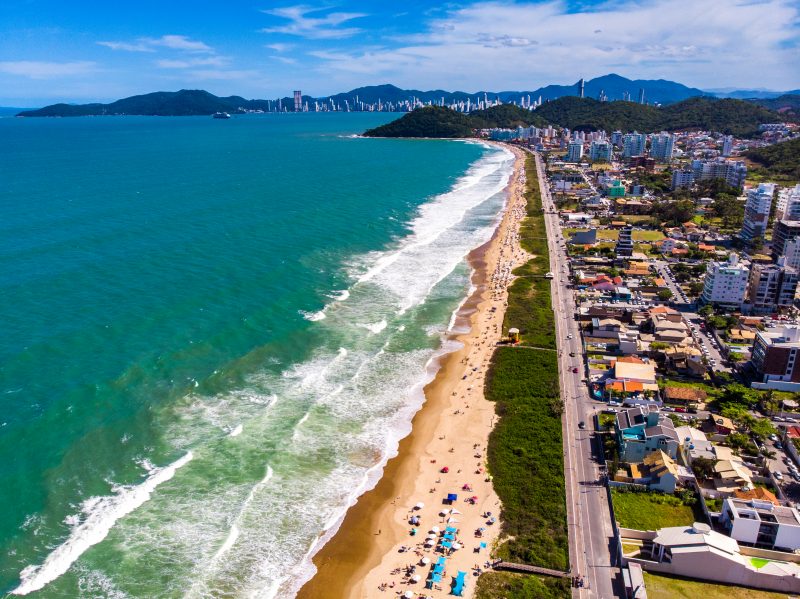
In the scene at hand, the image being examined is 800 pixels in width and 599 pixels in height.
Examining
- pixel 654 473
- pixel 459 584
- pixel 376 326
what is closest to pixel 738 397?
pixel 654 473

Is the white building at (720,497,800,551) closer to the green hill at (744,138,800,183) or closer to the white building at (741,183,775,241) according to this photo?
the white building at (741,183,775,241)

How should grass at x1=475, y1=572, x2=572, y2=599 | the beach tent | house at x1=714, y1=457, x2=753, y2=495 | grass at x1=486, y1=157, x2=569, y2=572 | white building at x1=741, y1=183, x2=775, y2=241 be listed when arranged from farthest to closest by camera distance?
white building at x1=741, y1=183, x2=775, y2=241, house at x1=714, y1=457, x2=753, y2=495, grass at x1=486, y1=157, x2=569, y2=572, the beach tent, grass at x1=475, y1=572, x2=572, y2=599

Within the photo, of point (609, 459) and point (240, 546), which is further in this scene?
point (609, 459)

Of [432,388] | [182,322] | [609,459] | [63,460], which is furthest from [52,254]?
[609,459]

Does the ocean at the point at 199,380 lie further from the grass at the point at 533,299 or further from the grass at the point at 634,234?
the grass at the point at 634,234

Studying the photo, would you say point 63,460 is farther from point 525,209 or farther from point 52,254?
point 525,209

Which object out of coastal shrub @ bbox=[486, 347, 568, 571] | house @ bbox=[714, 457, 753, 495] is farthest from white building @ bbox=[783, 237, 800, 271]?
house @ bbox=[714, 457, 753, 495]

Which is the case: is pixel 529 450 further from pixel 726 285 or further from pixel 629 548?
pixel 726 285
